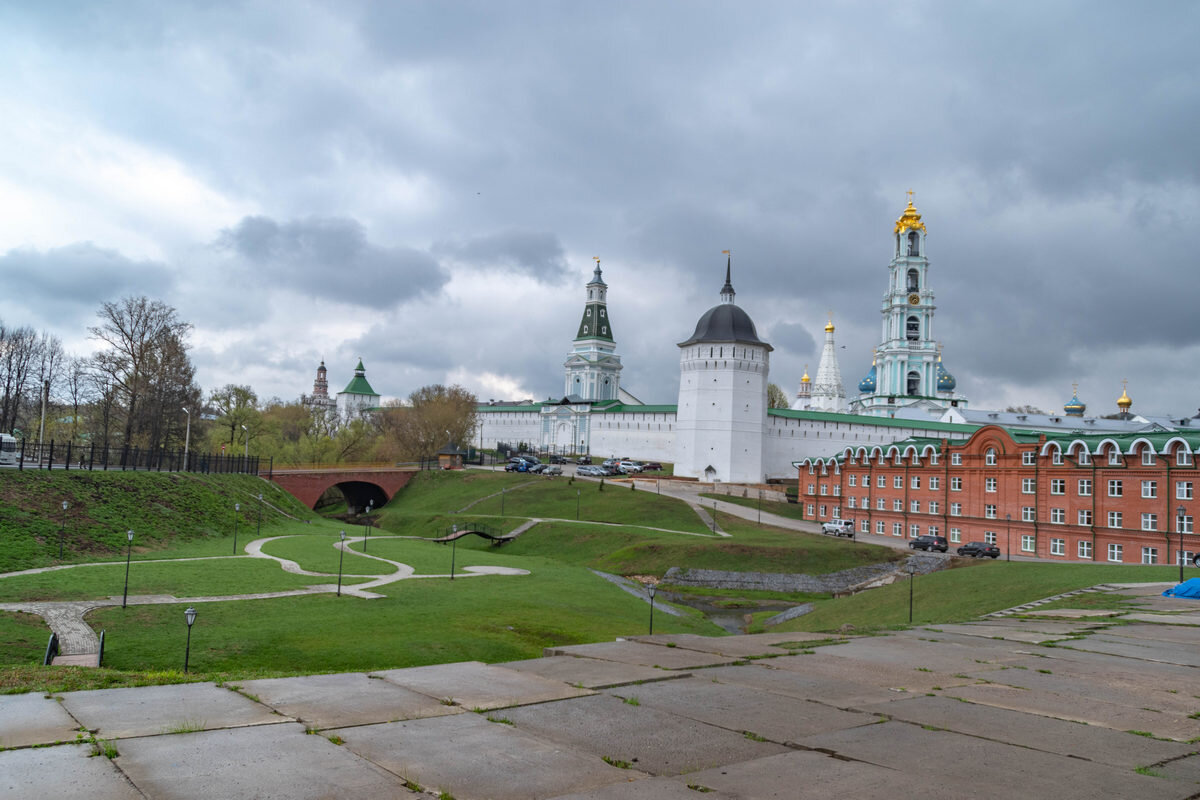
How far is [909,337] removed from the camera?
398ft

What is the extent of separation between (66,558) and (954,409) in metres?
108

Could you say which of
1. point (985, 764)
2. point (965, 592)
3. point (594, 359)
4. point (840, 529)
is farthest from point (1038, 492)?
→ point (594, 359)

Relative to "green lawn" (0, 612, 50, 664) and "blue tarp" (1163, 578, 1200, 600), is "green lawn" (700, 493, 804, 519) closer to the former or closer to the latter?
"blue tarp" (1163, 578, 1200, 600)

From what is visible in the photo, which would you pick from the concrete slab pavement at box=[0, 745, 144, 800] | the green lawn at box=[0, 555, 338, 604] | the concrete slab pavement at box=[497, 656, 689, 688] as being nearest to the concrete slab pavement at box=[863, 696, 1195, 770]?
the concrete slab pavement at box=[497, 656, 689, 688]

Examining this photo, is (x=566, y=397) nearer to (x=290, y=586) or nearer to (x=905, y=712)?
(x=290, y=586)

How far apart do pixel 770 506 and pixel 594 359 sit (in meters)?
48.1

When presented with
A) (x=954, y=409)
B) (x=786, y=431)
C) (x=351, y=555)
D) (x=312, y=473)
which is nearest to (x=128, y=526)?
(x=351, y=555)

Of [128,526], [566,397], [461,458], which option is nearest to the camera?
[128,526]

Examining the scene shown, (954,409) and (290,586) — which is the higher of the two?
(954,409)

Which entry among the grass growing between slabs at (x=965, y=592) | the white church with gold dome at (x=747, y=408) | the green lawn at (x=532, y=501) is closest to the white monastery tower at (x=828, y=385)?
the white church with gold dome at (x=747, y=408)

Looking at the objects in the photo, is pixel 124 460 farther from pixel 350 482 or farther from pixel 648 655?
pixel 648 655

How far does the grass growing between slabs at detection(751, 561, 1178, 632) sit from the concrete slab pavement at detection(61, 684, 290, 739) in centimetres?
2138

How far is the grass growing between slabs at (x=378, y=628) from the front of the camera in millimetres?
19516

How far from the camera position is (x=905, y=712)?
34.7ft
